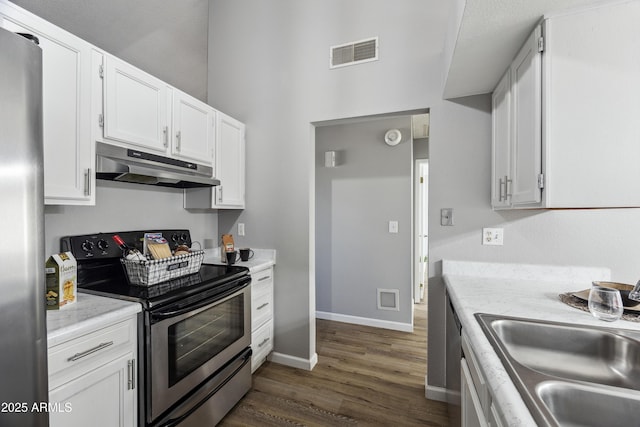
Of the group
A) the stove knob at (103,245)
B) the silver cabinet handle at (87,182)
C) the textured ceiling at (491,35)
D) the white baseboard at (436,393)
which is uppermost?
the textured ceiling at (491,35)

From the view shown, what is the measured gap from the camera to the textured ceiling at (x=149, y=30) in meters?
1.64

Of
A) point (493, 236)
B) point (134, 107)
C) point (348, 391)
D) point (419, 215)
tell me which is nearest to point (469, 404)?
point (493, 236)

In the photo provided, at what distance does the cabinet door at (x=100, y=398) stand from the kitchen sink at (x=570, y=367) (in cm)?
146

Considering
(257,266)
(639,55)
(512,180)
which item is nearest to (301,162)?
(257,266)

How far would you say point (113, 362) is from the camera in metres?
1.19

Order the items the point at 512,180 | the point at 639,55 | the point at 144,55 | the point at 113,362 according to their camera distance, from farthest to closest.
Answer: the point at 144,55
the point at 512,180
the point at 113,362
the point at 639,55

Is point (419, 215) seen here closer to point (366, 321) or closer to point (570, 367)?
point (366, 321)

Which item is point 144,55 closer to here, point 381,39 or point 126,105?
point 126,105

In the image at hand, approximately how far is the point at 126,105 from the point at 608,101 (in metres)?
2.22

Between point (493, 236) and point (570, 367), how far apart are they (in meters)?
0.96

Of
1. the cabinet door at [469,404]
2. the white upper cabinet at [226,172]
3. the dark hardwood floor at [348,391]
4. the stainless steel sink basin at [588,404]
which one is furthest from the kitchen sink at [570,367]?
the white upper cabinet at [226,172]

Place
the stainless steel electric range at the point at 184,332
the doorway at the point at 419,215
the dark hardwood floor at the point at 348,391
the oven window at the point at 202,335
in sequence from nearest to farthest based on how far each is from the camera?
the stainless steel electric range at the point at 184,332
the oven window at the point at 202,335
the dark hardwood floor at the point at 348,391
the doorway at the point at 419,215

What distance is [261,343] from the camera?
228cm

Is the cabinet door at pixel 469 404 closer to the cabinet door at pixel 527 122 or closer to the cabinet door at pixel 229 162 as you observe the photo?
the cabinet door at pixel 527 122
